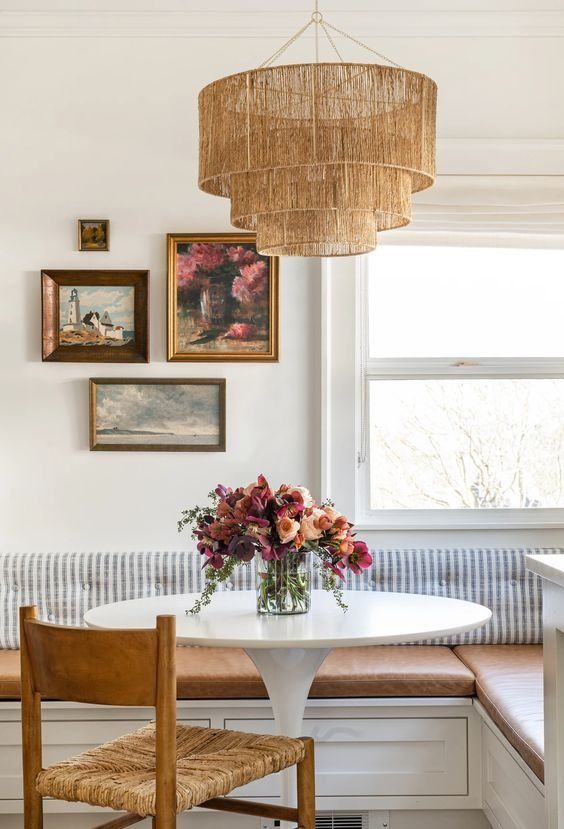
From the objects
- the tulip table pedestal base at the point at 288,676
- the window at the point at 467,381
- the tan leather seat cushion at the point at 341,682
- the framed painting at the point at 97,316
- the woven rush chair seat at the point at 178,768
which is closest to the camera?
the woven rush chair seat at the point at 178,768

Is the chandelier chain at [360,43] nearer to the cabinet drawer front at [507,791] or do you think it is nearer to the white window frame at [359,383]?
the white window frame at [359,383]

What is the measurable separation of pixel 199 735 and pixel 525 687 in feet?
3.55

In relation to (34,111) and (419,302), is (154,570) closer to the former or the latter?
(419,302)

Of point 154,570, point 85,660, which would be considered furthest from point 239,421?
point 85,660

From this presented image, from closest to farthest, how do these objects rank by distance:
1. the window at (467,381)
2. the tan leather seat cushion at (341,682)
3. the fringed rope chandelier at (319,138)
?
1. the fringed rope chandelier at (319,138)
2. the tan leather seat cushion at (341,682)
3. the window at (467,381)

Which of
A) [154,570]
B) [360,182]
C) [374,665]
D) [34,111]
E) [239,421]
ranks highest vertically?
[34,111]

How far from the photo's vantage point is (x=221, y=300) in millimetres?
3803

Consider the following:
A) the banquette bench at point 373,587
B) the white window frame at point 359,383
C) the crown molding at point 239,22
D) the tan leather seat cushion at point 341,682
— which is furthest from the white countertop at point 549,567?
the crown molding at point 239,22

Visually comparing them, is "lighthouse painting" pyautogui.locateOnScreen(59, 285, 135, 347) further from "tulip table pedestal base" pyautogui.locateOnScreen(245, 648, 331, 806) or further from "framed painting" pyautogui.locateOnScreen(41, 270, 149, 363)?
"tulip table pedestal base" pyautogui.locateOnScreen(245, 648, 331, 806)

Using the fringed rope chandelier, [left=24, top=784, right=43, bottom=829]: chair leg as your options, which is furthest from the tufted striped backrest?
the fringed rope chandelier

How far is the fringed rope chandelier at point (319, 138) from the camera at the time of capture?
2.30 m

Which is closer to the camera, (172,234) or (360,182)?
(360,182)

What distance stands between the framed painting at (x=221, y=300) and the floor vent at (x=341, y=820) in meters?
1.64

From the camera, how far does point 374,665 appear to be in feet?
10.7
